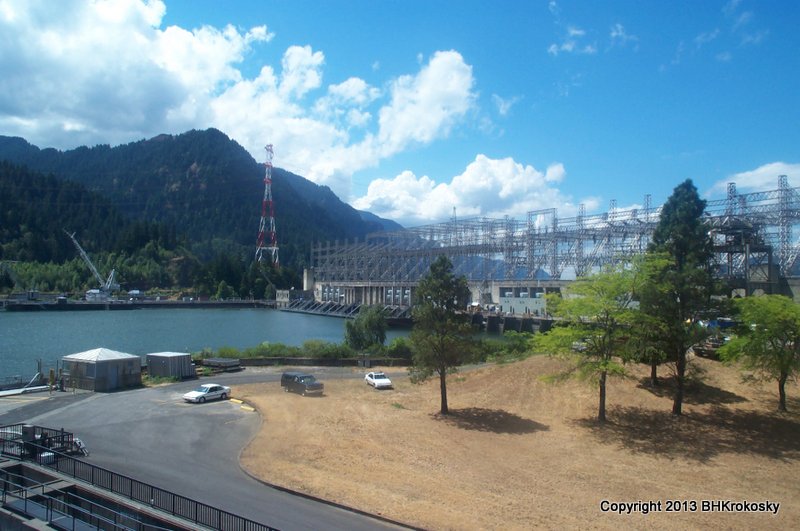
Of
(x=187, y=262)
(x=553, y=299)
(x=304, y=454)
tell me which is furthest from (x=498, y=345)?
(x=187, y=262)

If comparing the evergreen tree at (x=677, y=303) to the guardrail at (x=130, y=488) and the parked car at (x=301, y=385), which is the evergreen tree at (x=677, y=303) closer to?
the parked car at (x=301, y=385)

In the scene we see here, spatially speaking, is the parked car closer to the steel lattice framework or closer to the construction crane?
the steel lattice framework

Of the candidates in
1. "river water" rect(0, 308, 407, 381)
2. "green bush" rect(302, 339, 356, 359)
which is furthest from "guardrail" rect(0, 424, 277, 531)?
"river water" rect(0, 308, 407, 381)

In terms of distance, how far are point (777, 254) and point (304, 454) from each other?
57.6 metres

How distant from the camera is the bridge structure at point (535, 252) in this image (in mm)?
46438

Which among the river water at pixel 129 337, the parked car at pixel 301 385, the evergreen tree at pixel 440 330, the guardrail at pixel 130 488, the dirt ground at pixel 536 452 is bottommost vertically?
the river water at pixel 129 337

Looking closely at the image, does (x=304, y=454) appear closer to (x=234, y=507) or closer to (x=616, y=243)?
(x=234, y=507)

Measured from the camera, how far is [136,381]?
26.4 metres

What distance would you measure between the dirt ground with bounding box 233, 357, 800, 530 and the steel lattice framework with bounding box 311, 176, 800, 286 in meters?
7.58

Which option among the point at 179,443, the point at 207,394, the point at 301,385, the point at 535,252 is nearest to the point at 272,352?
the point at 301,385

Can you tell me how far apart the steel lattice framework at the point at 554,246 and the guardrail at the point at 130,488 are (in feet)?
65.0

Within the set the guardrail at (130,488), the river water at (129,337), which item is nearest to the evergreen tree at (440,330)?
the guardrail at (130,488)

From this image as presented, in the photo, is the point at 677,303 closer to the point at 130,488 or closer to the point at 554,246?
the point at 130,488

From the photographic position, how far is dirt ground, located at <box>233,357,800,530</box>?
42.0 feet
